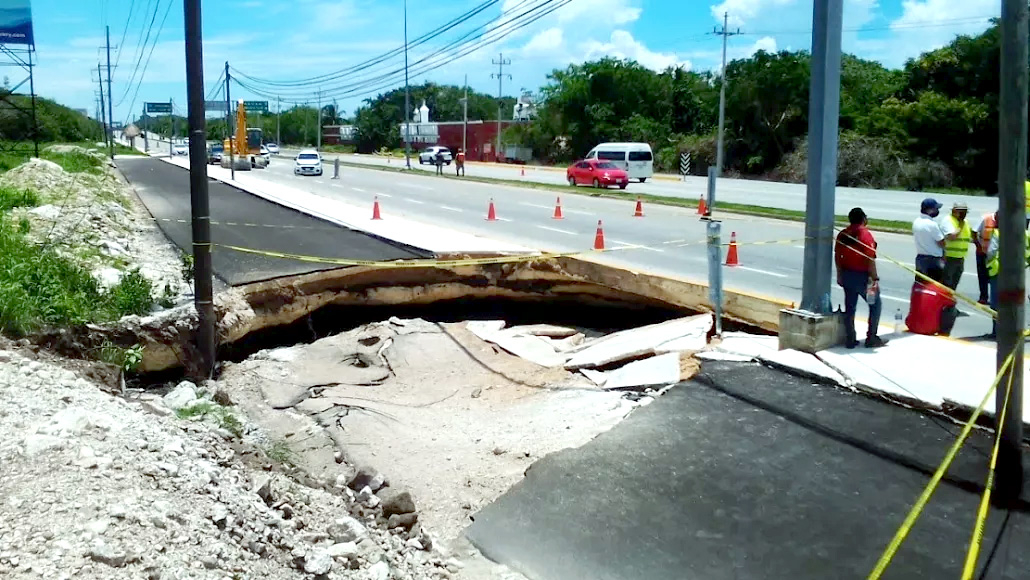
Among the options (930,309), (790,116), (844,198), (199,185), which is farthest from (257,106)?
(930,309)

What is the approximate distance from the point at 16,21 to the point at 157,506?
4352 centimetres

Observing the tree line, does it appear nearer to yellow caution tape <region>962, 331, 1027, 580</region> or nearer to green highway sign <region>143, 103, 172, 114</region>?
yellow caution tape <region>962, 331, 1027, 580</region>

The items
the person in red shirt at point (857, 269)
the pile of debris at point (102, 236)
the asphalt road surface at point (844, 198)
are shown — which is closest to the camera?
the person in red shirt at point (857, 269)

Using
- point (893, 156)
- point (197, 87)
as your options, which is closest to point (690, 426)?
point (197, 87)

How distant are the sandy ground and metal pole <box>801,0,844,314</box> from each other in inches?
84.7

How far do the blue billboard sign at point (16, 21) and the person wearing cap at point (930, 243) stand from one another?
137 feet

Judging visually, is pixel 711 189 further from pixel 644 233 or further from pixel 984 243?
pixel 984 243

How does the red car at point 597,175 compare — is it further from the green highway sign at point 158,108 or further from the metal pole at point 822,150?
the green highway sign at point 158,108

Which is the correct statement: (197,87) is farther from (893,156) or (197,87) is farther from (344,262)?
(893,156)

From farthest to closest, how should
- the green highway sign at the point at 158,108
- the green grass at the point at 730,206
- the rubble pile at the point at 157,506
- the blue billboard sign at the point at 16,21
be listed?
1. the green highway sign at the point at 158,108
2. the blue billboard sign at the point at 16,21
3. the green grass at the point at 730,206
4. the rubble pile at the point at 157,506

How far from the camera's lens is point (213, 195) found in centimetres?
3061

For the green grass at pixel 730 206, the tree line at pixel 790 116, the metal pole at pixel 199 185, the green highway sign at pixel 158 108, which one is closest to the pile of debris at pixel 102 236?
the metal pole at pixel 199 185

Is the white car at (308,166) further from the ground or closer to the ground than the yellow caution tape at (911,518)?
further from the ground

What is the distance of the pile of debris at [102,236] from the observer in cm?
1119
